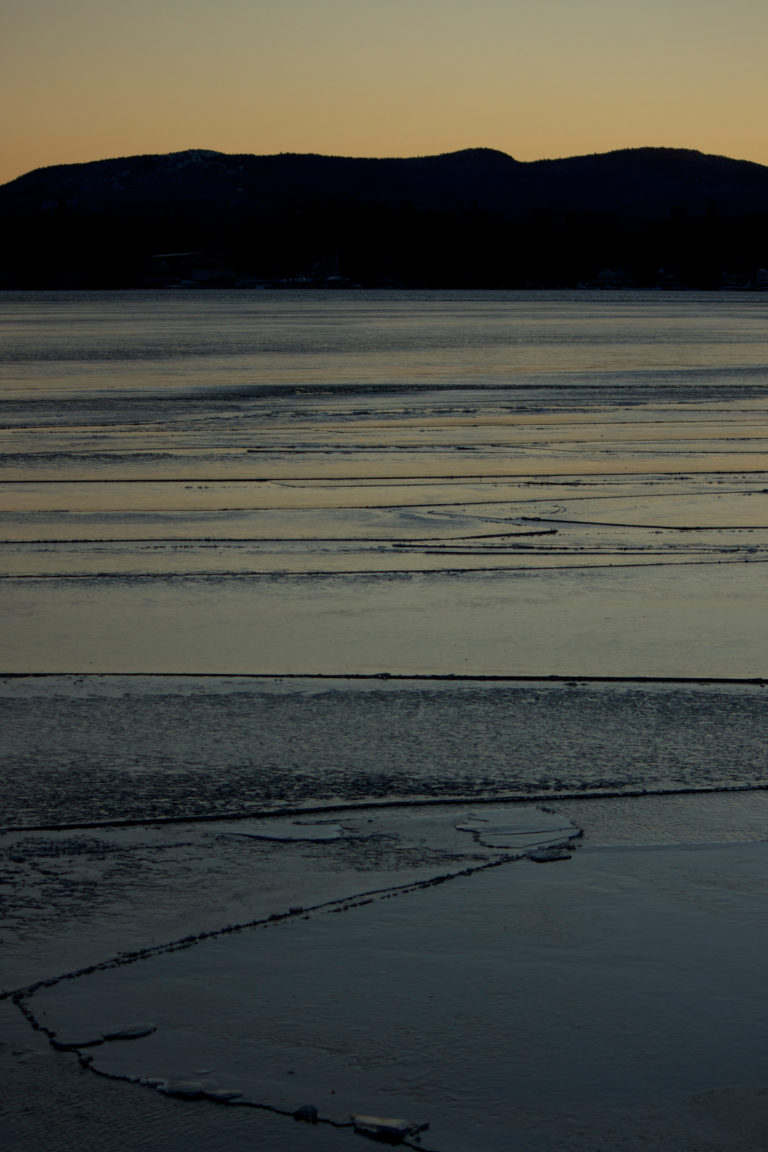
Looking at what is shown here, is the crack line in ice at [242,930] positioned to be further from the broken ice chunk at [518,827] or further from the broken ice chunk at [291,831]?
the broken ice chunk at [291,831]

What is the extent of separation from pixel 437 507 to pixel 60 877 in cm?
814

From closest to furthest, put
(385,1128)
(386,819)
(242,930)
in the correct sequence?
(385,1128) < (242,930) < (386,819)

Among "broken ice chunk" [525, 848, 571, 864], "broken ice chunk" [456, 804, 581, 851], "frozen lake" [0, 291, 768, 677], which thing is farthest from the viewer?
"frozen lake" [0, 291, 768, 677]

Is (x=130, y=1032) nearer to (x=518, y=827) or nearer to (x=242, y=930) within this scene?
(x=242, y=930)

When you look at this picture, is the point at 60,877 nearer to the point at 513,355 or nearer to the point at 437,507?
the point at 437,507

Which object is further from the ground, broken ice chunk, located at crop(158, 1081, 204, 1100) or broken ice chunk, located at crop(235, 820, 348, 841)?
broken ice chunk, located at crop(235, 820, 348, 841)

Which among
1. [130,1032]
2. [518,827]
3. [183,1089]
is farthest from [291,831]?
[183,1089]

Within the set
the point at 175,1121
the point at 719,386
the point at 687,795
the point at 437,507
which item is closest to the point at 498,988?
the point at 175,1121

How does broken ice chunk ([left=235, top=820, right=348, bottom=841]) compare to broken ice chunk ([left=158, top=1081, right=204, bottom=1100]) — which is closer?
broken ice chunk ([left=158, top=1081, right=204, bottom=1100])

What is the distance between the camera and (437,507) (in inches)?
487

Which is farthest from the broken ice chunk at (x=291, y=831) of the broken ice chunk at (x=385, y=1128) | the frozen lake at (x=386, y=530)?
the frozen lake at (x=386, y=530)

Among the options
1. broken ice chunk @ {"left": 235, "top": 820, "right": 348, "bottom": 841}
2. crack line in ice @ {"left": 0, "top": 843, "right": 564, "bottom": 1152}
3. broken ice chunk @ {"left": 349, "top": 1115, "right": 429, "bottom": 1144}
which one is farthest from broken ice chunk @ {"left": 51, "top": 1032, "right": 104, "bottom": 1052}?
broken ice chunk @ {"left": 235, "top": 820, "right": 348, "bottom": 841}

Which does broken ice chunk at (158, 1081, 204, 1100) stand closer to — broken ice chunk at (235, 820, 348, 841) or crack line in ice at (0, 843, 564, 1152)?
crack line in ice at (0, 843, 564, 1152)

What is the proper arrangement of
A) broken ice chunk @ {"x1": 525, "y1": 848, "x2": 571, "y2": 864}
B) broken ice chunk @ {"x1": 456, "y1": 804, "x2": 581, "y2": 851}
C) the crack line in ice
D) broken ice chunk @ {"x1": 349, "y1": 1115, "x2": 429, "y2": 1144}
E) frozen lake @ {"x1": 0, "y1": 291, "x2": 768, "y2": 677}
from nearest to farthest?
broken ice chunk @ {"x1": 349, "y1": 1115, "x2": 429, "y2": 1144} < the crack line in ice < broken ice chunk @ {"x1": 525, "y1": 848, "x2": 571, "y2": 864} < broken ice chunk @ {"x1": 456, "y1": 804, "x2": 581, "y2": 851} < frozen lake @ {"x1": 0, "y1": 291, "x2": 768, "y2": 677}
